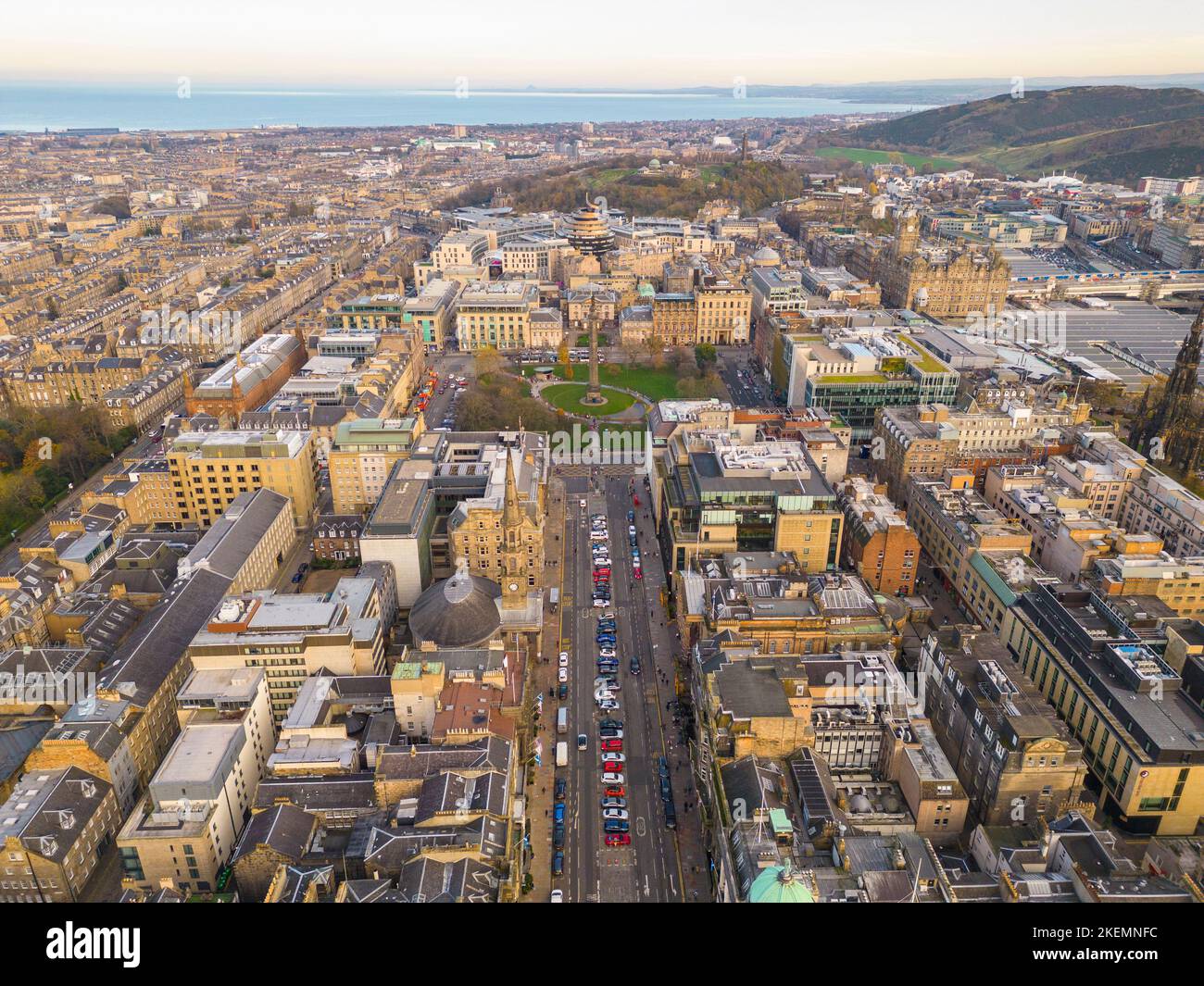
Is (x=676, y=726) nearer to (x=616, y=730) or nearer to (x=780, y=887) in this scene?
(x=616, y=730)

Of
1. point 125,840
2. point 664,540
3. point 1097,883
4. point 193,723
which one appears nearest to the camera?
point 1097,883

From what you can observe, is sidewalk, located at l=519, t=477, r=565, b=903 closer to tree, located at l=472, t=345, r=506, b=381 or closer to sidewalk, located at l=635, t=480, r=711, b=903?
sidewalk, located at l=635, t=480, r=711, b=903

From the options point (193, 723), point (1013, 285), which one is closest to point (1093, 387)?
point (1013, 285)

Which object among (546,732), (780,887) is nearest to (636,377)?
(546,732)

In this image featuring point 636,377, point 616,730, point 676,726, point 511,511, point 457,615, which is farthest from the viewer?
point 636,377

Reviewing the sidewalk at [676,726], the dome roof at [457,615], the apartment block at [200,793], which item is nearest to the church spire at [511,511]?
the dome roof at [457,615]
